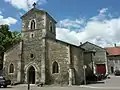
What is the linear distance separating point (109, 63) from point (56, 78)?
27.9 metres

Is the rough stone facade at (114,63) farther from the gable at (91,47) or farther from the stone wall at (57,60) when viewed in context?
the stone wall at (57,60)

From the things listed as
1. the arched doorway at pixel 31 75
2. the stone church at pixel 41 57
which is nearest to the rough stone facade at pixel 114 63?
the stone church at pixel 41 57

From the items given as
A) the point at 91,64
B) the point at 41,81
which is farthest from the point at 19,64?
the point at 91,64

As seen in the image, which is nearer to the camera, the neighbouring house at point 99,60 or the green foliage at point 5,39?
the green foliage at point 5,39

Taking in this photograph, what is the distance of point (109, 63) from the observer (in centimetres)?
4944

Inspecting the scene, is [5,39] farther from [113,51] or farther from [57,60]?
[113,51]

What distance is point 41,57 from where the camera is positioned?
2706 cm

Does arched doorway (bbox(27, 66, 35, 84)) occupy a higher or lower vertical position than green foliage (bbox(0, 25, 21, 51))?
lower

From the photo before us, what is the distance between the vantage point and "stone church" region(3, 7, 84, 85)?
84.5ft

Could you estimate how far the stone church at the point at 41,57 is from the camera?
84.5 feet

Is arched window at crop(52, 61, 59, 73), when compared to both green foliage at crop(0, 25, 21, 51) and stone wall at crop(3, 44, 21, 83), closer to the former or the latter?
stone wall at crop(3, 44, 21, 83)

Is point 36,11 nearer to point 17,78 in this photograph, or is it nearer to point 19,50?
point 19,50

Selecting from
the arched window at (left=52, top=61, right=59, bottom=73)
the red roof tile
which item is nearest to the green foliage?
the arched window at (left=52, top=61, right=59, bottom=73)

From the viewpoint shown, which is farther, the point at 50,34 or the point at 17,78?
the point at 50,34
